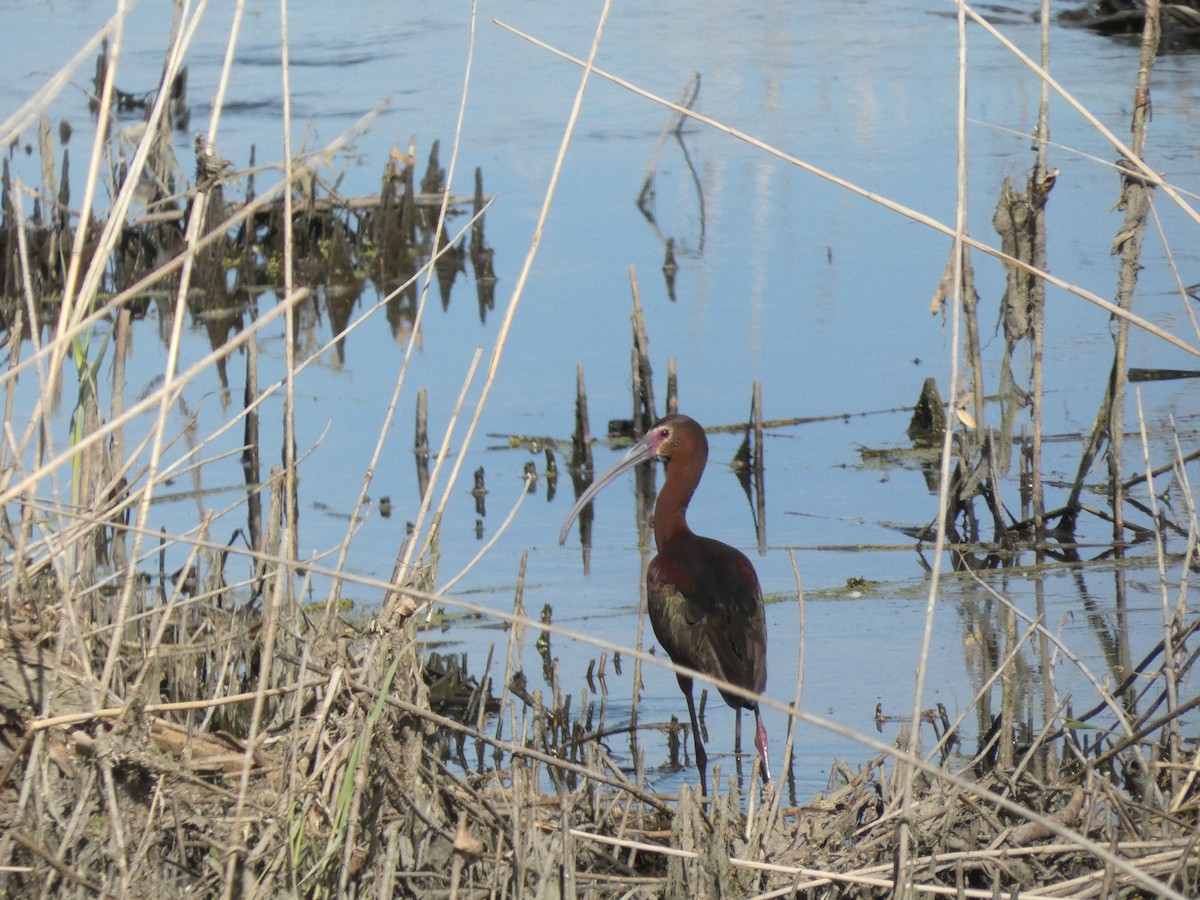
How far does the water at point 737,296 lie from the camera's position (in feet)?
19.2

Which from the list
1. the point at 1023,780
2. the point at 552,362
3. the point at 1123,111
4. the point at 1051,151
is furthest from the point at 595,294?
the point at 1023,780

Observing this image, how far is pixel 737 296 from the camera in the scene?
995 cm

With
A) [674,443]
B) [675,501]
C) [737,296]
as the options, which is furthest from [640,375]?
[737,296]

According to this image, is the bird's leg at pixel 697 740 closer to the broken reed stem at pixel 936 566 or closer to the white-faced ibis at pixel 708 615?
the white-faced ibis at pixel 708 615

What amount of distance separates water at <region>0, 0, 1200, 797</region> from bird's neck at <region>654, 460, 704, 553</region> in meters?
0.37

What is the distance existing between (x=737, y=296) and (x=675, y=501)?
15.0 ft

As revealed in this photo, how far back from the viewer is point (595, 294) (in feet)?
33.0

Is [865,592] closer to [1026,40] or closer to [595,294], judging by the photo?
[595,294]

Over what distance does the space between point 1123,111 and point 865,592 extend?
8.46 metres

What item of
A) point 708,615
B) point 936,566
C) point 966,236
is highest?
point 966,236

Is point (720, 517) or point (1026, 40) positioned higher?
point (1026, 40)

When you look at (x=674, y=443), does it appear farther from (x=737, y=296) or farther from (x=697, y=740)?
(x=737, y=296)

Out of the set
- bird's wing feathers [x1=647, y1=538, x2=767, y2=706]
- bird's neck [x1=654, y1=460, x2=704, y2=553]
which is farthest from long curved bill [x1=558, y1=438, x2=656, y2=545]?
bird's wing feathers [x1=647, y1=538, x2=767, y2=706]

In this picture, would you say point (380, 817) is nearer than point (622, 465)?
Yes
